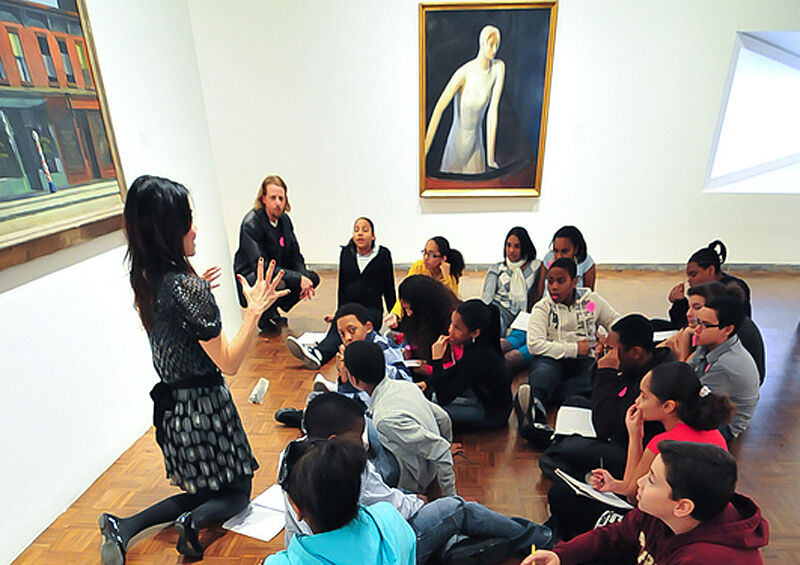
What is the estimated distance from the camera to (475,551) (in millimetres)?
1978

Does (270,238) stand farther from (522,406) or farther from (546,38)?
(546,38)

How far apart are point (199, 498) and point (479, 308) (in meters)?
1.79

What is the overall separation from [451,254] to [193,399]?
7.91 feet

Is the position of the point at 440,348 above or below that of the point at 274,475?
above

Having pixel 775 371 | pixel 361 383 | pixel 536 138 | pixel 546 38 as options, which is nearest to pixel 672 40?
pixel 546 38

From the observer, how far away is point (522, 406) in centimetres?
295

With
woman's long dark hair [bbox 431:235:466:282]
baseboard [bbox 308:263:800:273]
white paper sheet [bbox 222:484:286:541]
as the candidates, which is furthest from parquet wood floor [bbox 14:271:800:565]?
baseboard [bbox 308:263:800:273]

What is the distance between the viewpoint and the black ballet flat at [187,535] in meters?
2.12

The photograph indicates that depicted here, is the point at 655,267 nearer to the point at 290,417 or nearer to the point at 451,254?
the point at 451,254

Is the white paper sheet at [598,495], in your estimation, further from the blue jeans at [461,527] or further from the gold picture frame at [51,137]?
the gold picture frame at [51,137]

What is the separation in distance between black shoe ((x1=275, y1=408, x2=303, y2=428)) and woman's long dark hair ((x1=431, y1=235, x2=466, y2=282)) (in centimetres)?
168

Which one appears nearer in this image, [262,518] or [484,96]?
[262,518]

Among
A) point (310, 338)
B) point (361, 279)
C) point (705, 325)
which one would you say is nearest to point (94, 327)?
point (310, 338)

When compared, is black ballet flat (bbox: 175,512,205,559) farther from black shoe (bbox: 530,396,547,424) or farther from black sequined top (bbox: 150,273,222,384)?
black shoe (bbox: 530,396,547,424)
